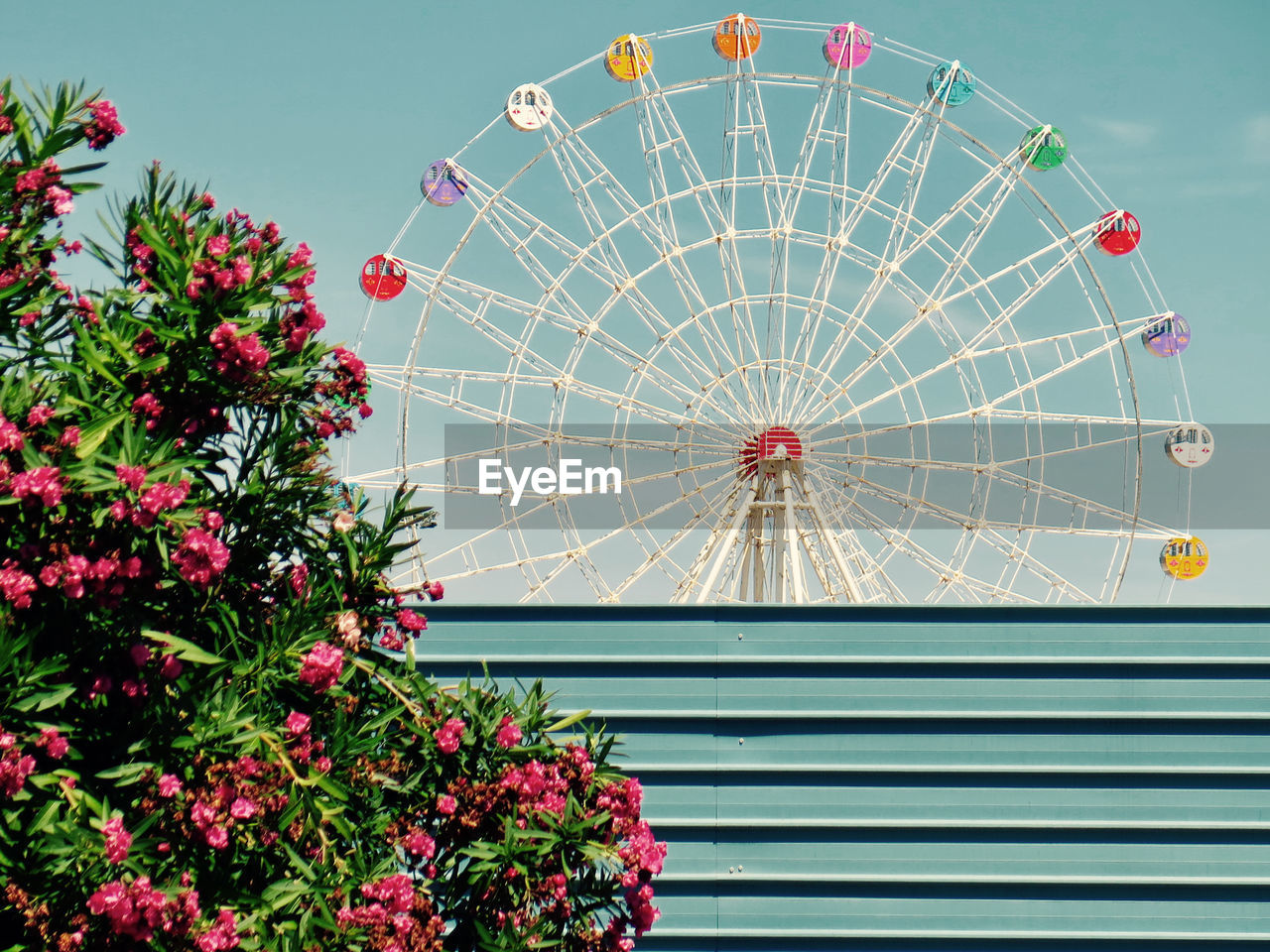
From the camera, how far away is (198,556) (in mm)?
5871

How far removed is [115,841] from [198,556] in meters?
1.41

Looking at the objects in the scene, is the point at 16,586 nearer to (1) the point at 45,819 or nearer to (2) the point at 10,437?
(2) the point at 10,437

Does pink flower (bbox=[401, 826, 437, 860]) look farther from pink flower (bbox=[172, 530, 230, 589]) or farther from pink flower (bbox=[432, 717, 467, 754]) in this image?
pink flower (bbox=[172, 530, 230, 589])

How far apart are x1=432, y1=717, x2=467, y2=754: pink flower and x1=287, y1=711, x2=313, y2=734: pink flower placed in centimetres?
107

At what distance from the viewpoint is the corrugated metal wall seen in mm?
10445

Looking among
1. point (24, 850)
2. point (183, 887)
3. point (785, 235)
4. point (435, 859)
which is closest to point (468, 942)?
point (435, 859)

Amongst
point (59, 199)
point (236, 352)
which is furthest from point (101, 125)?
point (236, 352)

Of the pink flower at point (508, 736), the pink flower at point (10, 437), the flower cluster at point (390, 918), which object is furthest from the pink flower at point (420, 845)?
the pink flower at point (10, 437)

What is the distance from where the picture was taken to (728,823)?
413 inches

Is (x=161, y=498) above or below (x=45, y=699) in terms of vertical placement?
above

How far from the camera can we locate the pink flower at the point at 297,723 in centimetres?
607

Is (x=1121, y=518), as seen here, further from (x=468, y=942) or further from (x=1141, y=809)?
(x=468, y=942)

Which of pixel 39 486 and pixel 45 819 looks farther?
pixel 39 486

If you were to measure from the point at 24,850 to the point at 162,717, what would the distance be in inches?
32.9
